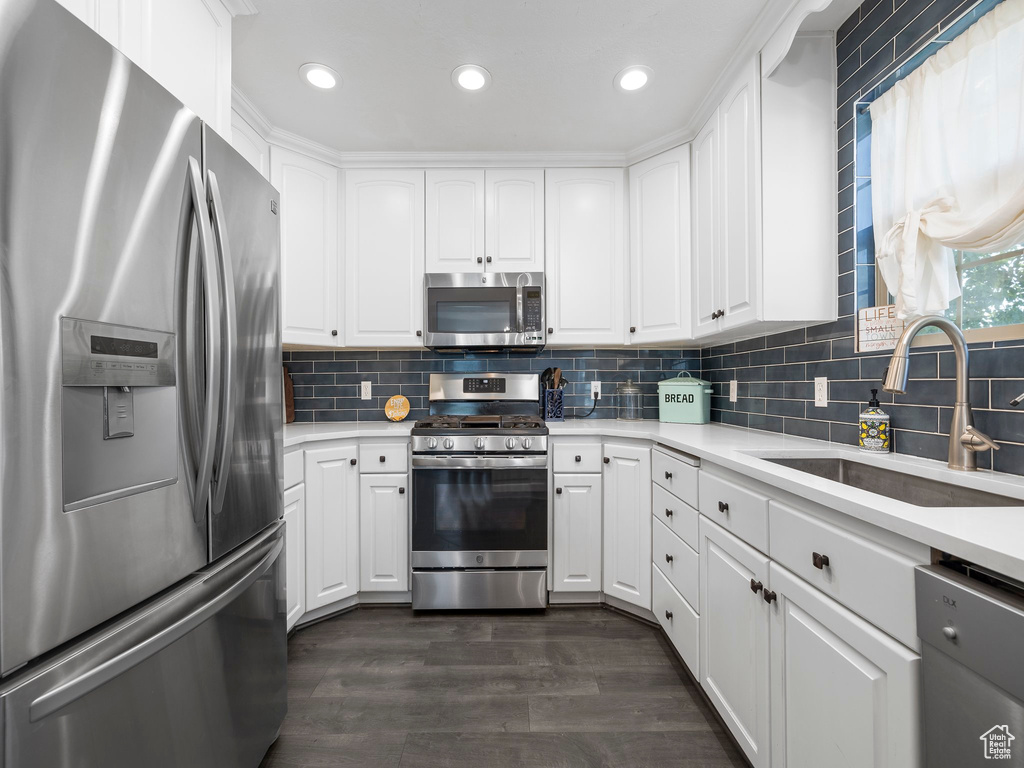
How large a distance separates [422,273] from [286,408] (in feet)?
3.85

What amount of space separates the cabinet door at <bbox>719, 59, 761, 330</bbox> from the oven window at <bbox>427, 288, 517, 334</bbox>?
1107mm

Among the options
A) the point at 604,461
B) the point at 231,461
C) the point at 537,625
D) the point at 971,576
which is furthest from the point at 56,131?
the point at 537,625

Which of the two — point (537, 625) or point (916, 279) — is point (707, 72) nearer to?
point (916, 279)

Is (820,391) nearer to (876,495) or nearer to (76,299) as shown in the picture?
(876,495)

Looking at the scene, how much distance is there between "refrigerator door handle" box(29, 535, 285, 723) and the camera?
2.34ft

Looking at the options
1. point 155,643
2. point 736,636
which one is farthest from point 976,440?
point 155,643

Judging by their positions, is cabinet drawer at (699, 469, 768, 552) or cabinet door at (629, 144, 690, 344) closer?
cabinet drawer at (699, 469, 768, 552)

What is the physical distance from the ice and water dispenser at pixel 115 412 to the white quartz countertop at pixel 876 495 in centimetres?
111

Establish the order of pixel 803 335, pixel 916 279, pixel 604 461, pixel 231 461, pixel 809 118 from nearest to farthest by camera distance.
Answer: pixel 231 461 → pixel 916 279 → pixel 809 118 → pixel 803 335 → pixel 604 461

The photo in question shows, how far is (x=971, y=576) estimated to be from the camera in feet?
2.27

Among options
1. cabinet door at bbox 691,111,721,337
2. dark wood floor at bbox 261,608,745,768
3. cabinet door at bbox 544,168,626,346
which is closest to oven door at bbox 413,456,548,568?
dark wood floor at bbox 261,608,745,768

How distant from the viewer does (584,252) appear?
8.70ft

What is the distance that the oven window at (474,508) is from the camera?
7.50 ft

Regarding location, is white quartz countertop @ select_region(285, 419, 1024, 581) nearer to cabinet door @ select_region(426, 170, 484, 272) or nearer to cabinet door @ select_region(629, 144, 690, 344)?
cabinet door @ select_region(629, 144, 690, 344)
